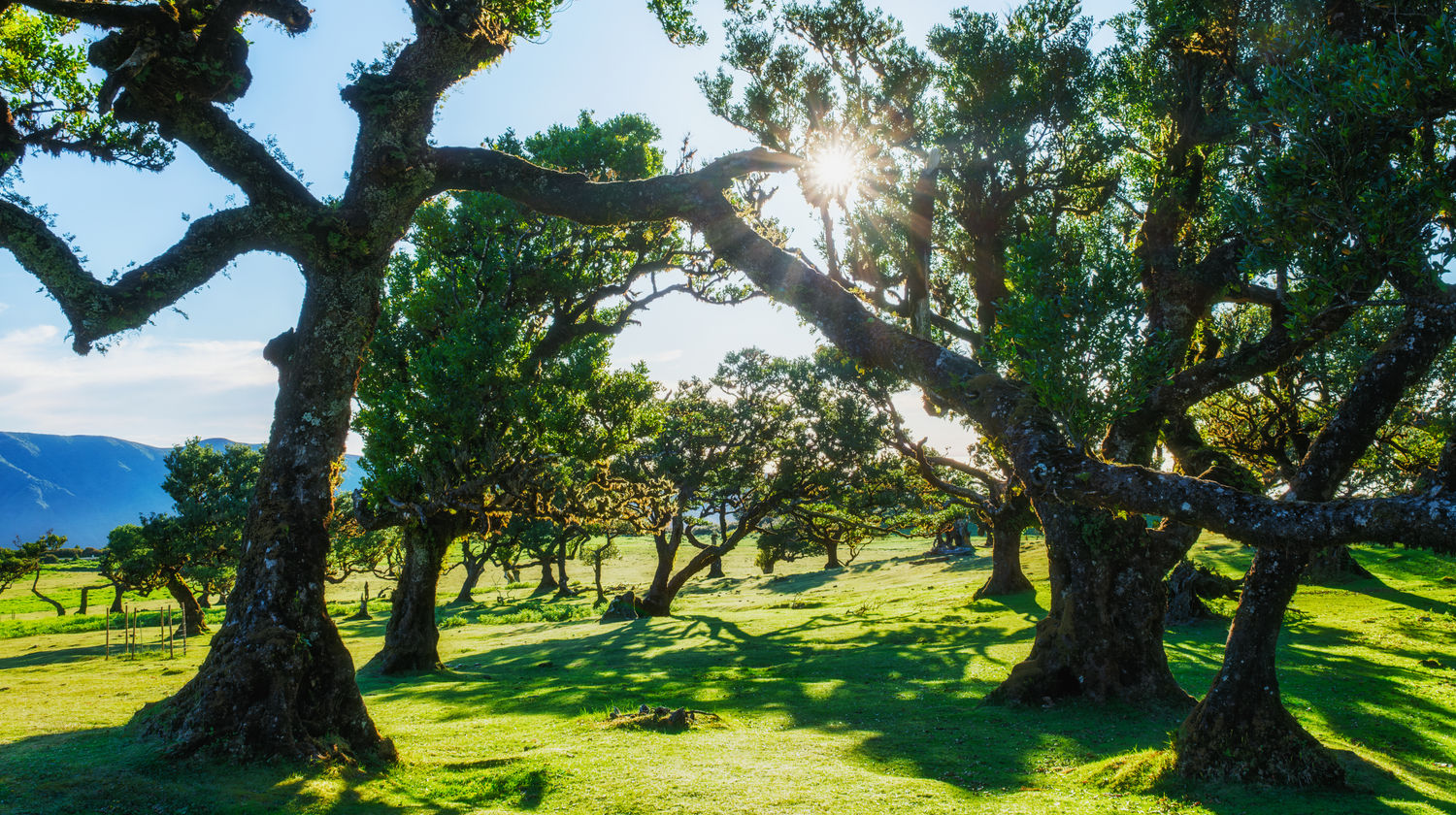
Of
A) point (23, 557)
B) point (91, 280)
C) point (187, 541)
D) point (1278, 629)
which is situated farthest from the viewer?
point (23, 557)

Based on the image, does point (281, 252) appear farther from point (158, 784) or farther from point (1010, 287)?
point (1010, 287)

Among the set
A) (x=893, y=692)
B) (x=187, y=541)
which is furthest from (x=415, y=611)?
(x=187, y=541)

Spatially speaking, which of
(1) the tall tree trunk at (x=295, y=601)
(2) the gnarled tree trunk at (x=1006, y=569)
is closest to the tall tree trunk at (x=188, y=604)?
(1) the tall tree trunk at (x=295, y=601)

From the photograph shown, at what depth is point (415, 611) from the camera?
19406mm

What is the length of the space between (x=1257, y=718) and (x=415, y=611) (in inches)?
740

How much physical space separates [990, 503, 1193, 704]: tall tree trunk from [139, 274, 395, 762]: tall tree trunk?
9.98 m

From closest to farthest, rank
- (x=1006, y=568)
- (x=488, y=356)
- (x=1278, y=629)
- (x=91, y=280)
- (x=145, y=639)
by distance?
(x=91, y=280)
(x=1278, y=629)
(x=488, y=356)
(x=1006, y=568)
(x=145, y=639)

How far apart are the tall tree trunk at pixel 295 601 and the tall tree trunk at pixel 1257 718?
8.78m

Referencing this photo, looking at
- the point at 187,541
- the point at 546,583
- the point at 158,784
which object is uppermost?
the point at 187,541

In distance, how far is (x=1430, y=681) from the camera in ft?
39.0

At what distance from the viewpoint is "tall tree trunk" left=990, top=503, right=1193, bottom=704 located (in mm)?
11219

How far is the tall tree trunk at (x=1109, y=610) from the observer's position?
1122cm

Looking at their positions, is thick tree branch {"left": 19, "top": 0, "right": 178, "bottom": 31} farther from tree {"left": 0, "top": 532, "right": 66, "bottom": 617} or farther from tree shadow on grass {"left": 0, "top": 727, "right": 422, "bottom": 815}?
tree {"left": 0, "top": 532, "right": 66, "bottom": 617}

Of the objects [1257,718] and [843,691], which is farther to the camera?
[843,691]
